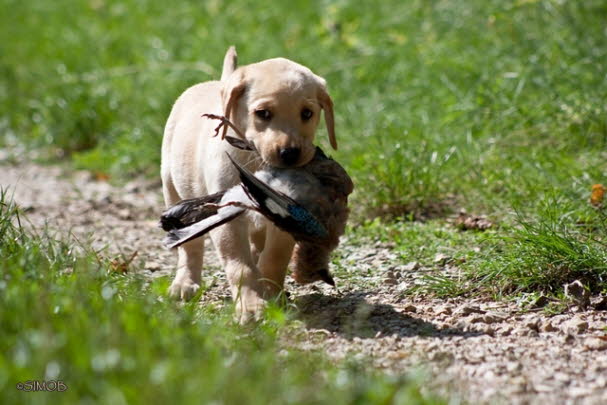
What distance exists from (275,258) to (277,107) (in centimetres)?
67

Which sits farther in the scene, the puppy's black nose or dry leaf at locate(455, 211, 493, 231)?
dry leaf at locate(455, 211, 493, 231)

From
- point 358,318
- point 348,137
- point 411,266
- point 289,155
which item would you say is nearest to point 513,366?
point 358,318

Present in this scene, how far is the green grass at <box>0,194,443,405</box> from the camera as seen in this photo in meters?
2.40

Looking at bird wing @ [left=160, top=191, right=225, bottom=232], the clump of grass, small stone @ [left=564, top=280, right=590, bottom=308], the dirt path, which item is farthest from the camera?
the clump of grass

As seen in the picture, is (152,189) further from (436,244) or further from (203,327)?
(203,327)

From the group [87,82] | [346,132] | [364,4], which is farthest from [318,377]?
[364,4]

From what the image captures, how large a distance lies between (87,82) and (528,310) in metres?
5.78

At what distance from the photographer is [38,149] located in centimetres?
830

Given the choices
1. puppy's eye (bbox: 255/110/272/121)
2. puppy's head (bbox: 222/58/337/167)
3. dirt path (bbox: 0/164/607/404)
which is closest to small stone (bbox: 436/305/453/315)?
dirt path (bbox: 0/164/607/404)

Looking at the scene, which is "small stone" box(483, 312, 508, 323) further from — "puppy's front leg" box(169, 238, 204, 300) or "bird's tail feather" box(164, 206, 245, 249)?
"puppy's front leg" box(169, 238, 204, 300)

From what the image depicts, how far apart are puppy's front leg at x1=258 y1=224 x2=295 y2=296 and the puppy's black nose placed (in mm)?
322

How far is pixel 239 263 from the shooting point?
155 inches

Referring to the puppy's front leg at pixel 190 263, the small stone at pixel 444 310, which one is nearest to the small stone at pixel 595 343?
the small stone at pixel 444 310

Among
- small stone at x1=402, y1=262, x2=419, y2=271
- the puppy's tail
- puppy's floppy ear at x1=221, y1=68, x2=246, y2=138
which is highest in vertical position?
the puppy's tail
